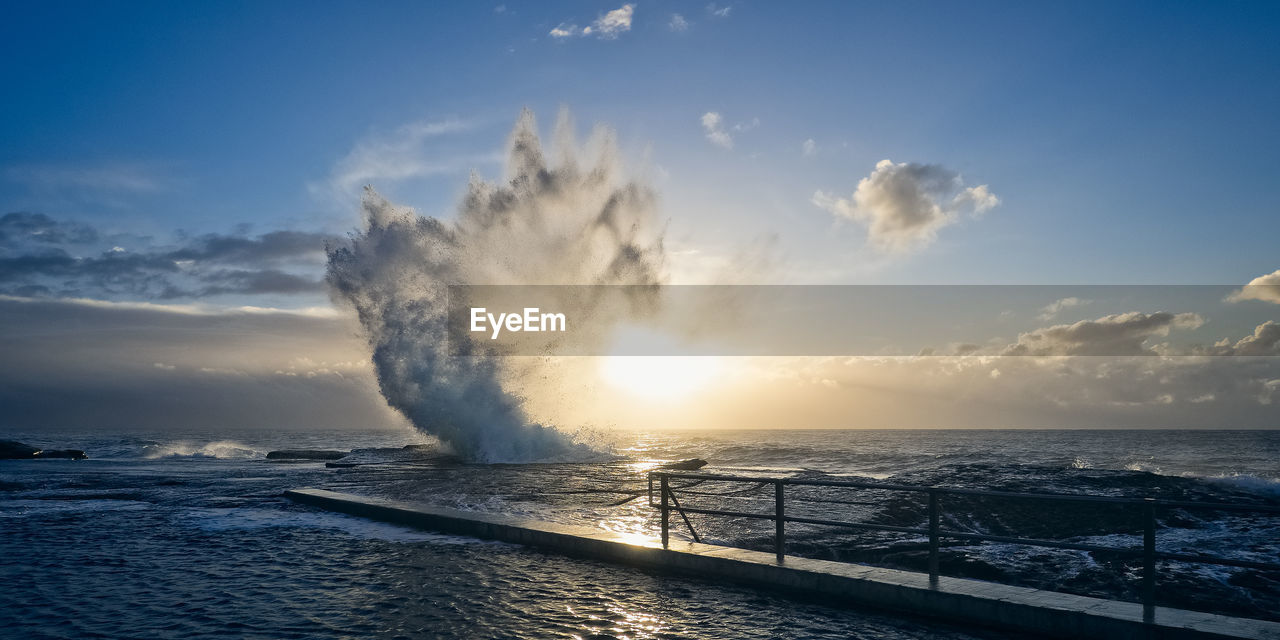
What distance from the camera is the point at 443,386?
143 ft

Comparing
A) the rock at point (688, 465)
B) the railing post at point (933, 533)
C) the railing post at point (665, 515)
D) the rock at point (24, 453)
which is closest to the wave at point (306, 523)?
the railing post at point (665, 515)

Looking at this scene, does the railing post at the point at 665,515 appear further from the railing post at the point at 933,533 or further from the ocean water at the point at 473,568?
the railing post at the point at 933,533

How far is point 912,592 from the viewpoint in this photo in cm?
726

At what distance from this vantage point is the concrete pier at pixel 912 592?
604cm

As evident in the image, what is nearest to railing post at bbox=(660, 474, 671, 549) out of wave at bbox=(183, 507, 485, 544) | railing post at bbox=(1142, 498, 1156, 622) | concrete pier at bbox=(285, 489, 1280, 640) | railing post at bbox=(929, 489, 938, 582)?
concrete pier at bbox=(285, 489, 1280, 640)

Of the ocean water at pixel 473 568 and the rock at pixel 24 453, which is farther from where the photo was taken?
the rock at pixel 24 453

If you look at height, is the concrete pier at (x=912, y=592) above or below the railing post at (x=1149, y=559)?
below

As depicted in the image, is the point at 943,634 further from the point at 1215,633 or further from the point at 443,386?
the point at 443,386

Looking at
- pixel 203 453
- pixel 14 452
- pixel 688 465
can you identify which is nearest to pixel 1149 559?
pixel 688 465

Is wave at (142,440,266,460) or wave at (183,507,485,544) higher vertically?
wave at (183,507,485,544)

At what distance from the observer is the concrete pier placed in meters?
6.04

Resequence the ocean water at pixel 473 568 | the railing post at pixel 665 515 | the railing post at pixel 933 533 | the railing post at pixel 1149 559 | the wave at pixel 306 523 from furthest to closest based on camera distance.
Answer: the wave at pixel 306 523 < the railing post at pixel 665 515 < the railing post at pixel 933 533 < the ocean water at pixel 473 568 < the railing post at pixel 1149 559

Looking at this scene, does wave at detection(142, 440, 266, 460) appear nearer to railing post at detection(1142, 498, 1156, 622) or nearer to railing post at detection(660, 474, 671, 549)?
railing post at detection(660, 474, 671, 549)

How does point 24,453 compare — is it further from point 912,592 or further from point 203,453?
point 912,592
